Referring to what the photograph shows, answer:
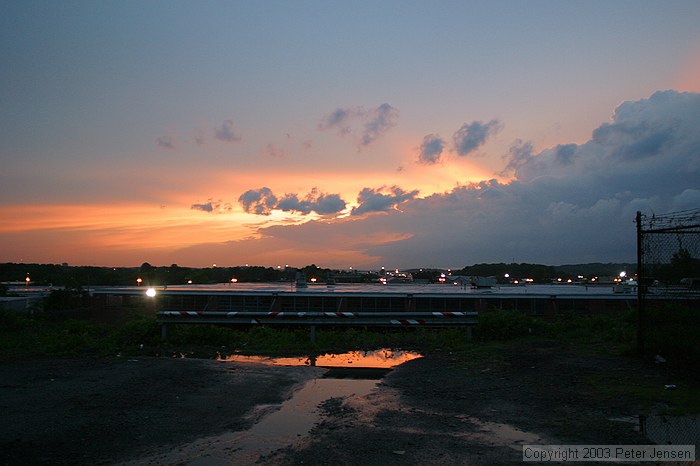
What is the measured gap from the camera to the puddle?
274 inches

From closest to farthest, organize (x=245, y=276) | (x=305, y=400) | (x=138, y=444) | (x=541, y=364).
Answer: (x=138, y=444) < (x=305, y=400) < (x=541, y=364) < (x=245, y=276)

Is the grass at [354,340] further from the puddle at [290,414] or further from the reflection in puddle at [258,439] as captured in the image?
the reflection in puddle at [258,439]

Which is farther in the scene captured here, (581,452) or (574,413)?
(574,413)

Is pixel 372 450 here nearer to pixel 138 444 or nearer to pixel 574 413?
pixel 138 444

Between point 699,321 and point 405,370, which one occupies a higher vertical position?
point 699,321

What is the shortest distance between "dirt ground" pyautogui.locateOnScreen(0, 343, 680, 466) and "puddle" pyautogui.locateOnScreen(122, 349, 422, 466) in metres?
0.22

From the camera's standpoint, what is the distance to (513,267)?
114 metres

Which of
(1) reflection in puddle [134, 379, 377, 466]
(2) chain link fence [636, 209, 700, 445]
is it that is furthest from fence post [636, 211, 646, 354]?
(1) reflection in puddle [134, 379, 377, 466]

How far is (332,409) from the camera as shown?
9562mm

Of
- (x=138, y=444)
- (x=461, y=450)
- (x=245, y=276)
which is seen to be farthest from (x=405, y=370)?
(x=245, y=276)

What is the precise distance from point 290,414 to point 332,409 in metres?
0.80

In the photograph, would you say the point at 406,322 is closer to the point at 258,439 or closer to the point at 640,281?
the point at 640,281

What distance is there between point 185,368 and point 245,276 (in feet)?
307

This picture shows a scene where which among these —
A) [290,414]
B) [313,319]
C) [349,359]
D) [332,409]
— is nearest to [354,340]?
[313,319]
